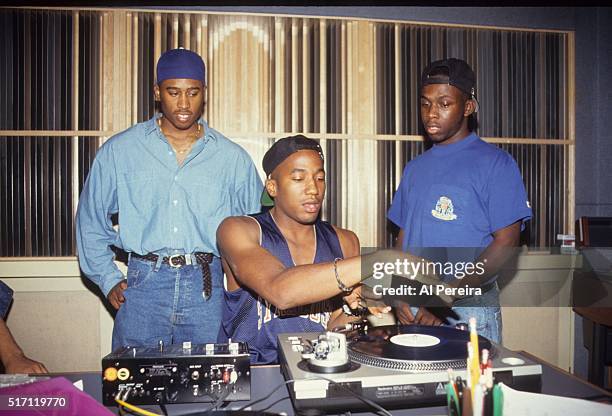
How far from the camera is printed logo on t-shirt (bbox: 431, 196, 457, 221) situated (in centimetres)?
203

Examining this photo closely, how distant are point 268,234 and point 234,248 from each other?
17 centimetres

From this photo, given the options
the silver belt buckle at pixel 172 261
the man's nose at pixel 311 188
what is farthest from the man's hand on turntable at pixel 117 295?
the man's nose at pixel 311 188

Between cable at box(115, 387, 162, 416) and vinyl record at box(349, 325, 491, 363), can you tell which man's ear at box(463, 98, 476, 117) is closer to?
vinyl record at box(349, 325, 491, 363)

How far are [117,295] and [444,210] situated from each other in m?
1.49

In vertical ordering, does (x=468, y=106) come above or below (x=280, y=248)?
above

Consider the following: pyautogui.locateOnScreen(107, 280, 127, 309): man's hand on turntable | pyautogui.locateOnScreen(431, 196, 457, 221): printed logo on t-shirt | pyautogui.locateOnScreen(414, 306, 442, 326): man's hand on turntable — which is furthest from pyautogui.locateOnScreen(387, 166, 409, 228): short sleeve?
pyautogui.locateOnScreen(107, 280, 127, 309): man's hand on turntable

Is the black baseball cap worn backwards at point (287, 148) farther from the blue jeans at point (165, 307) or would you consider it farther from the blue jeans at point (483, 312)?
the blue jeans at point (483, 312)

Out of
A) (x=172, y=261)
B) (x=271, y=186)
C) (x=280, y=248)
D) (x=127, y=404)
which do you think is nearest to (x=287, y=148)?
(x=271, y=186)

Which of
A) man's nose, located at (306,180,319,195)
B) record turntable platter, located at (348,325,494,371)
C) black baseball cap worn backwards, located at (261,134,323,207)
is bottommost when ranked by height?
record turntable platter, located at (348,325,494,371)

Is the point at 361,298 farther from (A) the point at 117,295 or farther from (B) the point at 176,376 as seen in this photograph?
(A) the point at 117,295

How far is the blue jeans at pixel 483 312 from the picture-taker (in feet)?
6.35

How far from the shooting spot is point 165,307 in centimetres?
219

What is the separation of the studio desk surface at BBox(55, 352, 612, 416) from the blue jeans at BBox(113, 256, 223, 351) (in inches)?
35.9

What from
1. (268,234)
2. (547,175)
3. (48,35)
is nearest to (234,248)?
(268,234)
